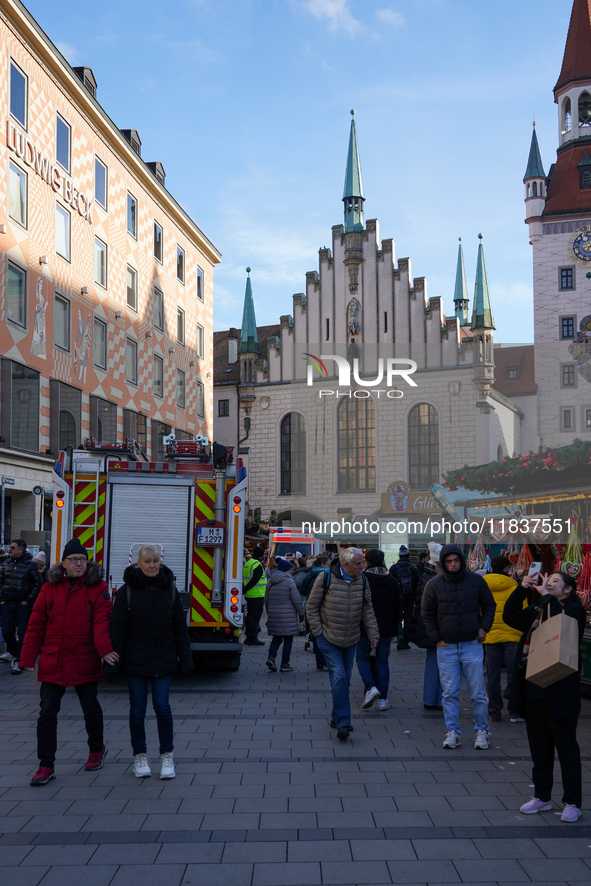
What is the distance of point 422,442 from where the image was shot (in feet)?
135

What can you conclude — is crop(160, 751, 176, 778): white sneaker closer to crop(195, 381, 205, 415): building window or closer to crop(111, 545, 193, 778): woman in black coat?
crop(111, 545, 193, 778): woman in black coat

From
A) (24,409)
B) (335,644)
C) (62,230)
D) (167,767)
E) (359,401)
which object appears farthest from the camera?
(359,401)

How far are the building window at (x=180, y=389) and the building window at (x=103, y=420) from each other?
284 inches

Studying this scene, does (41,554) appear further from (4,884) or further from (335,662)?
(4,884)

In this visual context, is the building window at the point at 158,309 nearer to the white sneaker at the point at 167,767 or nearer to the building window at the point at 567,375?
the building window at the point at 567,375

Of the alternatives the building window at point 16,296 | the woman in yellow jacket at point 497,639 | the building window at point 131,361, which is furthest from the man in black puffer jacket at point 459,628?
the building window at point 131,361

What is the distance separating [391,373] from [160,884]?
13205 millimetres

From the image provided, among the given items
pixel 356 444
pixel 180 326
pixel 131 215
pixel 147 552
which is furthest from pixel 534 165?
pixel 147 552

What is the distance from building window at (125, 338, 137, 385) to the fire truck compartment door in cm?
2187

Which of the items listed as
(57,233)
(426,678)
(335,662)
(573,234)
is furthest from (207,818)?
(573,234)

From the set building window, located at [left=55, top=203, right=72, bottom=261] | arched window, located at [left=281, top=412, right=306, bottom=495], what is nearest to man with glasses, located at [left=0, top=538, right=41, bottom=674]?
building window, located at [left=55, top=203, right=72, bottom=261]

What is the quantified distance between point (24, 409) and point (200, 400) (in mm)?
17179

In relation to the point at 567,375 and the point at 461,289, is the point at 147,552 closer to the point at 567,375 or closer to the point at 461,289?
the point at 567,375

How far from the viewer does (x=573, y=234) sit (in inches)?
2210
